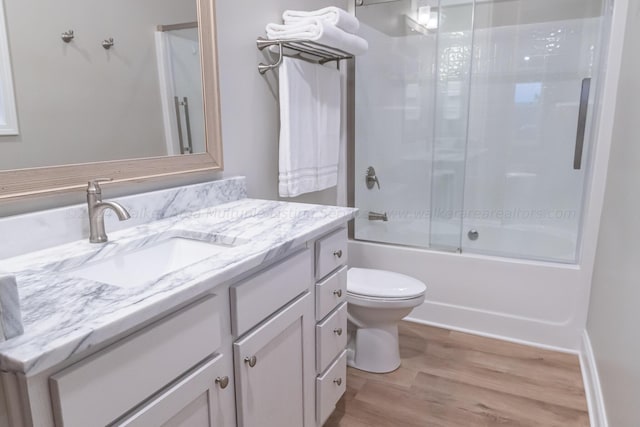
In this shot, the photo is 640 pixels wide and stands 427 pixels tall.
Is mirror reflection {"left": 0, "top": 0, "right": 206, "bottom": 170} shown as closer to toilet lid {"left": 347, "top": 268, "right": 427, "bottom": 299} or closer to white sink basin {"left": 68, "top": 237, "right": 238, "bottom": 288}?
white sink basin {"left": 68, "top": 237, "right": 238, "bottom": 288}

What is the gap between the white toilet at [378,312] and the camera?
199cm

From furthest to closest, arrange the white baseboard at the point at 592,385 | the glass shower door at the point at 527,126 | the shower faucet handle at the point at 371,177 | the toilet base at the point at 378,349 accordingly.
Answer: the shower faucet handle at the point at 371,177, the glass shower door at the point at 527,126, the toilet base at the point at 378,349, the white baseboard at the point at 592,385

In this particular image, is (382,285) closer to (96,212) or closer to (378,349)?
(378,349)

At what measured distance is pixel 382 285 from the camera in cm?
216

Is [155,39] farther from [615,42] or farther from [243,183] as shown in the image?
[615,42]

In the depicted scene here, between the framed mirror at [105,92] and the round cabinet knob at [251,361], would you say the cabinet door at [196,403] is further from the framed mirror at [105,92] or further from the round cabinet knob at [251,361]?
the framed mirror at [105,92]

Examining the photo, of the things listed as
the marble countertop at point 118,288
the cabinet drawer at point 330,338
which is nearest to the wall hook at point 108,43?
the marble countertop at point 118,288

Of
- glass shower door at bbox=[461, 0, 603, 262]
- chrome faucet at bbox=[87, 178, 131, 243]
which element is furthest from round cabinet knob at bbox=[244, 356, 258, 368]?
glass shower door at bbox=[461, 0, 603, 262]

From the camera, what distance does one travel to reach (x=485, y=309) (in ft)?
8.23

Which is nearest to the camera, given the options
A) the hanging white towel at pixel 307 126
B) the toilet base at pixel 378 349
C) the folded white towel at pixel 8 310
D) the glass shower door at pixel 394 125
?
the folded white towel at pixel 8 310

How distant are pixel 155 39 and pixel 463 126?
6.65ft

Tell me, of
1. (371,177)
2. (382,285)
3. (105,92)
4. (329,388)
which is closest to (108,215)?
(105,92)

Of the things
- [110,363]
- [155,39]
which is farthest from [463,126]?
[110,363]

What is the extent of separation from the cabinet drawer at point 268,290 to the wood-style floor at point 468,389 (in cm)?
80
